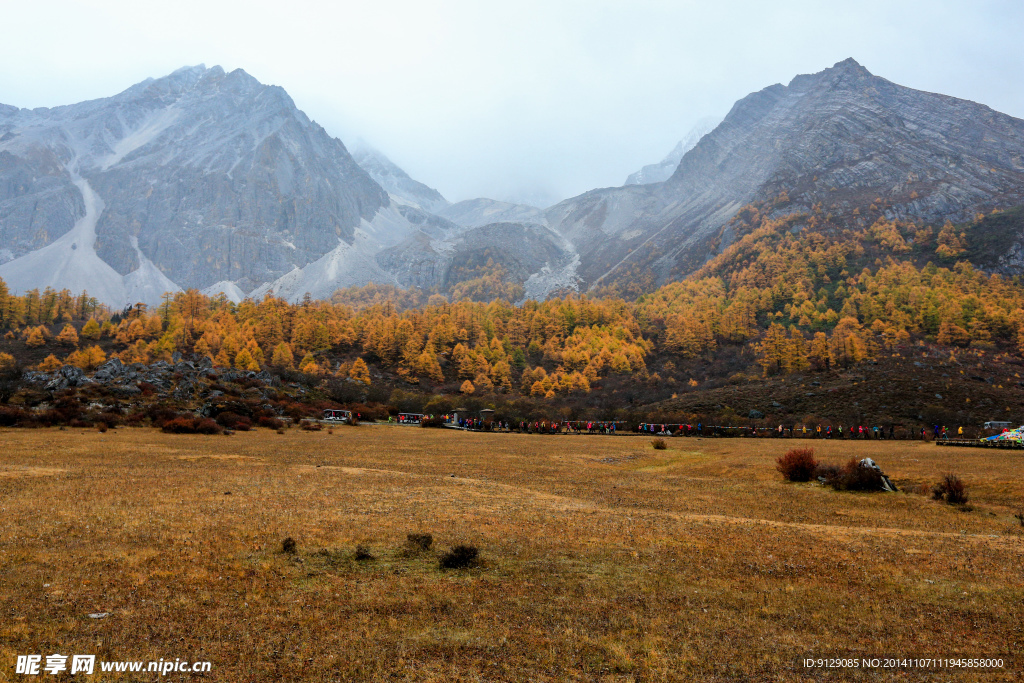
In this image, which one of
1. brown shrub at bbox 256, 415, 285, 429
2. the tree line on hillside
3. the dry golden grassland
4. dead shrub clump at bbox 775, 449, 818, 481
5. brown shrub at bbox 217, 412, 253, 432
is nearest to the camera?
the dry golden grassland

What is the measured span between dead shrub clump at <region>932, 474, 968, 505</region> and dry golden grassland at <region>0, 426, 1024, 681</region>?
52 centimetres

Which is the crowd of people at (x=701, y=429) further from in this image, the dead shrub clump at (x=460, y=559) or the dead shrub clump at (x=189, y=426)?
the dead shrub clump at (x=460, y=559)

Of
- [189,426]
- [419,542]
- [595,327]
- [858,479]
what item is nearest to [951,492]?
[858,479]

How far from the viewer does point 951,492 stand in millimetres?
16234

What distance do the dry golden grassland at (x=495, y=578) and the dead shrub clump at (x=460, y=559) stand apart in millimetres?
338

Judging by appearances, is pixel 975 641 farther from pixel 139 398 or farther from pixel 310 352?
pixel 310 352

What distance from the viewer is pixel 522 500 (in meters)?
16.8

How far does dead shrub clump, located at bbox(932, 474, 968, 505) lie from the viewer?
16.1 meters

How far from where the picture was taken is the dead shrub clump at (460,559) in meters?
9.91

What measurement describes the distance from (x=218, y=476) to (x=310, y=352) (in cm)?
10300

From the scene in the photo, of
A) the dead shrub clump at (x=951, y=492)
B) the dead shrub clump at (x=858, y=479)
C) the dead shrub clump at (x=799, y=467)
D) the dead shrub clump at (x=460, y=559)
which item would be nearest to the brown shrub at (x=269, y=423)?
the dead shrub clump at (x=460, y=559)

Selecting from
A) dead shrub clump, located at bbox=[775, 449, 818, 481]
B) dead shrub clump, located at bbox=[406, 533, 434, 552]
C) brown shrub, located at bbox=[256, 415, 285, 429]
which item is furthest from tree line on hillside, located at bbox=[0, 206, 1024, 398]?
dead shrub clump, located at bbox=[406, 533, 434, 552]

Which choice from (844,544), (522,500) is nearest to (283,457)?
(522,500)

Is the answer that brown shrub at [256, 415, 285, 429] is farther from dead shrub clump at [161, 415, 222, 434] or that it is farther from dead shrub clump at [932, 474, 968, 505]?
dead shrub clump at [932, 474, 968, 505]
